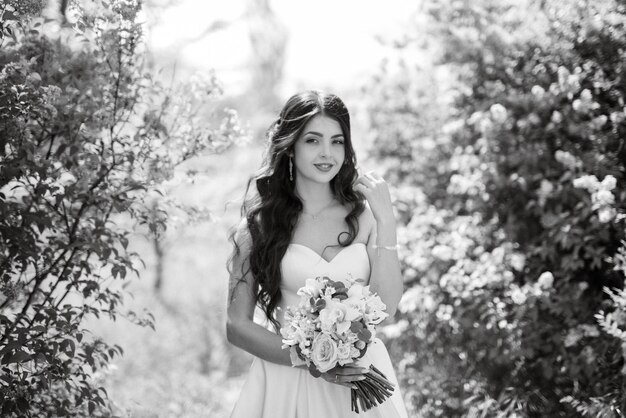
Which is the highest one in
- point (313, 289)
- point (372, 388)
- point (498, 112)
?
point (498, 112)

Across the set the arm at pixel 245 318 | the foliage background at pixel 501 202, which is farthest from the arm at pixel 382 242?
the foliage background at pixel 501 202

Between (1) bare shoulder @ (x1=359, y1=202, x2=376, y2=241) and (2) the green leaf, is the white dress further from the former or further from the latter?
(2) the green leaf

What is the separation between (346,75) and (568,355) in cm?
1009

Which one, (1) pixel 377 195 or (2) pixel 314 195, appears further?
(2) pixel 314 195

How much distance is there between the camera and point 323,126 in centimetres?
353

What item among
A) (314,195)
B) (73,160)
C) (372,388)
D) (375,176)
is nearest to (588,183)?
(375,176)

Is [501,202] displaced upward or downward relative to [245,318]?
upward

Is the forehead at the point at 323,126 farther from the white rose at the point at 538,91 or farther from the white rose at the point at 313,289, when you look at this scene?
the white rose at the point at 538,91

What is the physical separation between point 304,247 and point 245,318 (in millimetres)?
439

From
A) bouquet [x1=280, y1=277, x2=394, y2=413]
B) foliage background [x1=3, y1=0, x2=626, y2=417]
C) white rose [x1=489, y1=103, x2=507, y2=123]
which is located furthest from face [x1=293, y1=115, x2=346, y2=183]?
white rose [x1=489, y1=103, x2=507, y2=123]

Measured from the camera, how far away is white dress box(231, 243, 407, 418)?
3307 millimetres

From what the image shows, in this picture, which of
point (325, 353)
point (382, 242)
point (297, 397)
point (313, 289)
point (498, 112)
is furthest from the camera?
point (498, 112)

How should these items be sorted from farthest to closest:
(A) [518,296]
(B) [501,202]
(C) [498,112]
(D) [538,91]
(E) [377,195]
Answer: (B) [501,202], (C) [498,112], (D) [538,91], (A) [518,296], (E) [377,195]

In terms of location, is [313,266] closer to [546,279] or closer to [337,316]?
[337,316]
